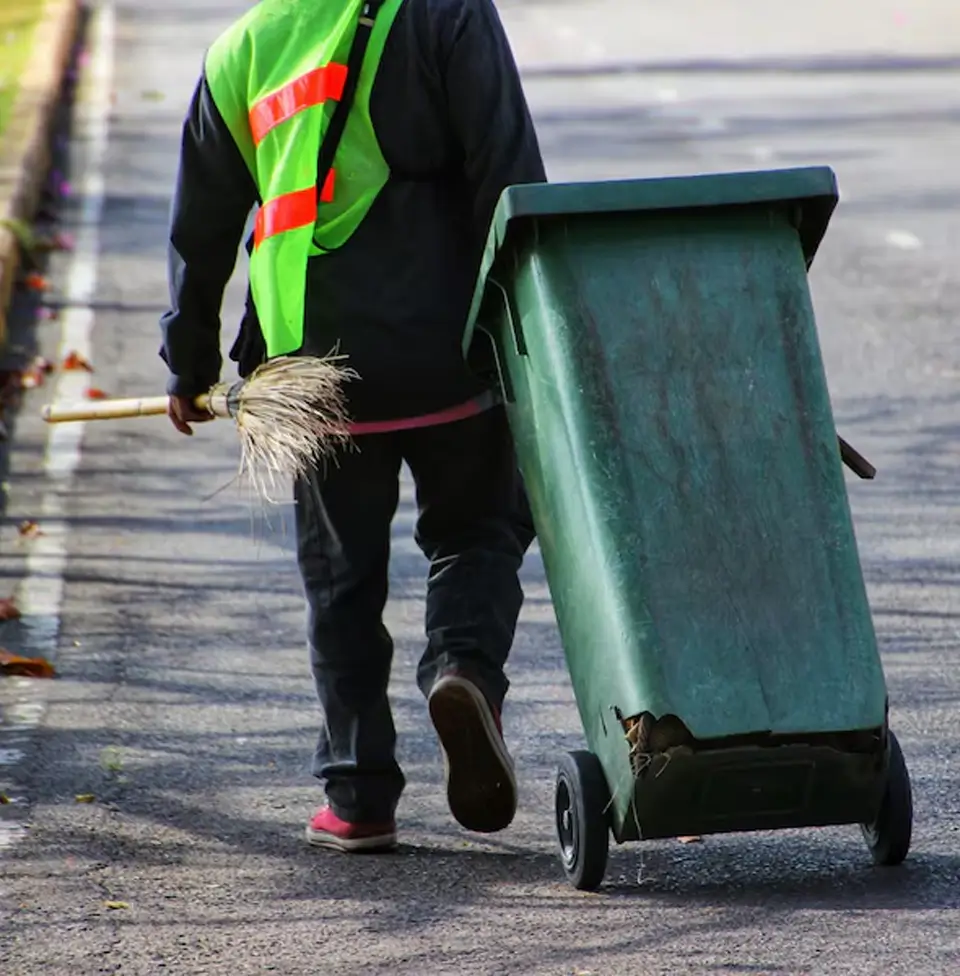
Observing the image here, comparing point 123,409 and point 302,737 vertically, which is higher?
point 123,409

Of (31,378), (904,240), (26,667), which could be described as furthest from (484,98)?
(904,240)

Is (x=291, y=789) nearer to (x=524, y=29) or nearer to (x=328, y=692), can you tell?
(x=328, y=692)

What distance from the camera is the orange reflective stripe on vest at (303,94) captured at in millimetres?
4469

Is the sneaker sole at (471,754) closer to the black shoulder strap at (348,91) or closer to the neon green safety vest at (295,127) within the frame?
the neon green safety vest at (295,127)

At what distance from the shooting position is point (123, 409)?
5047 millimetres

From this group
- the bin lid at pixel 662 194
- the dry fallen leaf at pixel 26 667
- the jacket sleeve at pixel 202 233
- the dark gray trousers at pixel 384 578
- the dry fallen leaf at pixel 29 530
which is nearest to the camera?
the bin lid at pixel 662 194

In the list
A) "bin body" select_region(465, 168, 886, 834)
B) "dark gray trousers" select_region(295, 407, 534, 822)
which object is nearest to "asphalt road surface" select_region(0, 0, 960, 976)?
"dark gray trousers" select_region(295, 407, 534, 822)

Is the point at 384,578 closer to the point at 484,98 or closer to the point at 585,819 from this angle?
the point at 585,819

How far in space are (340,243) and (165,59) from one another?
677 inches

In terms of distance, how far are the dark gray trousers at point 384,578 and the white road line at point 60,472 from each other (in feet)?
2.32

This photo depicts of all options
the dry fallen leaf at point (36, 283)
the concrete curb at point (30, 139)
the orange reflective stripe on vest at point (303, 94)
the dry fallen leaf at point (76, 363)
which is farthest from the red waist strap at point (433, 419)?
the dry fallen leaf at point (36, 283)

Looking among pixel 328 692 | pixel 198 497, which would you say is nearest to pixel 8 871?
pixel 328 692

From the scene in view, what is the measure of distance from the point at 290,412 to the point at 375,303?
27 centimetres

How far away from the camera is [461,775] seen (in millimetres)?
4676
